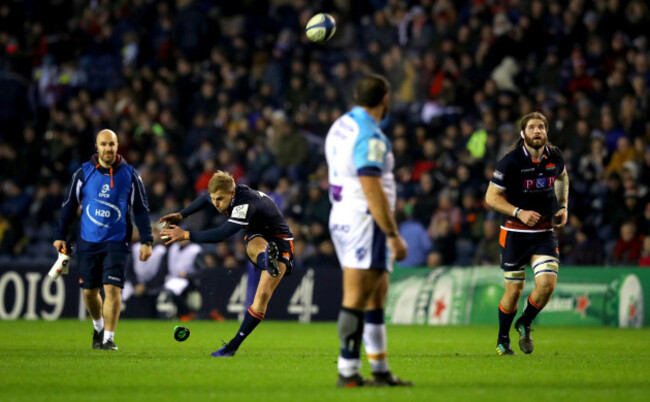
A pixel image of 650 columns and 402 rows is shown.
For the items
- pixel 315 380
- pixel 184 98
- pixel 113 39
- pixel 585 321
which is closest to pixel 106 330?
pixel 315 380

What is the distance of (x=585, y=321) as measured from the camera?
66.5 feet

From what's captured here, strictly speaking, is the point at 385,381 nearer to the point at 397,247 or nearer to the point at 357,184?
the point at 397,247

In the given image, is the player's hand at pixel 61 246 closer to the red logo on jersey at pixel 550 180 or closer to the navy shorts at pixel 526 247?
the navy shorts at pixel 526 247

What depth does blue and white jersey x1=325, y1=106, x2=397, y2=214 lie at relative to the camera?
27.2 feet

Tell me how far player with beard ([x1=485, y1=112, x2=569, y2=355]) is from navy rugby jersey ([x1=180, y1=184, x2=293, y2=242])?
2.40m

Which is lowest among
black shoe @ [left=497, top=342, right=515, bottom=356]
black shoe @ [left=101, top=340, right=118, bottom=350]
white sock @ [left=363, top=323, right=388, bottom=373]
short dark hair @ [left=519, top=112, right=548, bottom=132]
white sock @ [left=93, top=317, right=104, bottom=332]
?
black shoe @ [left=101, top=340, right=118, bottom=350]

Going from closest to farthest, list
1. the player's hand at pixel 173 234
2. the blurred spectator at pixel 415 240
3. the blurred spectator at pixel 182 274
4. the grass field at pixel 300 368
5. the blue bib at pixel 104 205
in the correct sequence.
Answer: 1. the grass field at pixel 300 368
2. the player's hand at pixel 173 234
3. the blue bib at pixel 104 205
4. the blurred spectator at pixel 415 240
5. the blurred spectator at pixel 182 274

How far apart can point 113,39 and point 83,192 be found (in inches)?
730

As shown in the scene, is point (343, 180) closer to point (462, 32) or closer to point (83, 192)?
point (83, 192)

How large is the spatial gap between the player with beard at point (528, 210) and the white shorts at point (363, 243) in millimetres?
4110

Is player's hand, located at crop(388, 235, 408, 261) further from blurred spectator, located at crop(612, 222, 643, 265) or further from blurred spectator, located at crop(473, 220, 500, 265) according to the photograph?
blurred spectator, located at crop(473, 220, 500, 265)

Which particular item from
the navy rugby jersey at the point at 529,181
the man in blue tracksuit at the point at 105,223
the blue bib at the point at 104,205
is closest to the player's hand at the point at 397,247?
the navy rugby jersey at the point at 529,181

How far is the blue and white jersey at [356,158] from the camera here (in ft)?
27.2

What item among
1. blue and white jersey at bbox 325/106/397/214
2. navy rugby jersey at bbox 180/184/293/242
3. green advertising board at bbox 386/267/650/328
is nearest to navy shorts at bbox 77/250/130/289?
navy rugby jersey at bbox 180/184/293/242
